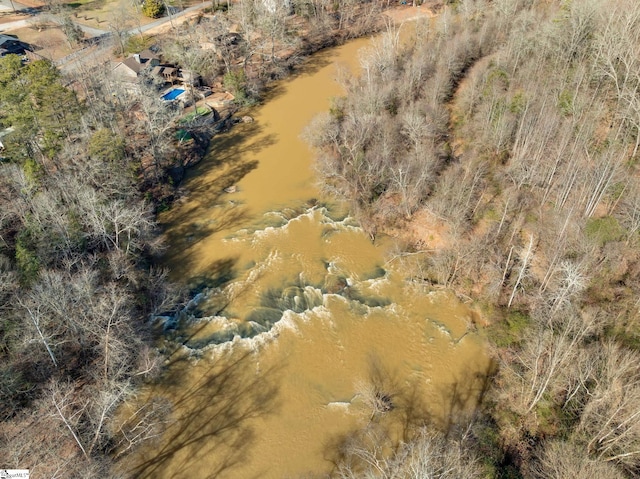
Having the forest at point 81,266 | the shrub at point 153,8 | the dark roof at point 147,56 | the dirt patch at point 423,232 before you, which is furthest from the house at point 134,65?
the dirt patch at point 423,232

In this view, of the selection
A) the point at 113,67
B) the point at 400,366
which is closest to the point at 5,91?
the point at 113,67

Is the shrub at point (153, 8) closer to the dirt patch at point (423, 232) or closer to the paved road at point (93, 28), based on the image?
the paved road at point (93, 28)

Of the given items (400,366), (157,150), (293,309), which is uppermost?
(157,150)

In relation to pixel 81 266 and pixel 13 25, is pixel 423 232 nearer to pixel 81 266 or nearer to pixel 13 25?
pixel 81 266

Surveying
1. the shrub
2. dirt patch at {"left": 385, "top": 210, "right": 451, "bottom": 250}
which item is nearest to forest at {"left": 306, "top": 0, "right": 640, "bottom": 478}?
dirt patch at {"left": 385, "top": 210, "right": 451, "bottom": 250}

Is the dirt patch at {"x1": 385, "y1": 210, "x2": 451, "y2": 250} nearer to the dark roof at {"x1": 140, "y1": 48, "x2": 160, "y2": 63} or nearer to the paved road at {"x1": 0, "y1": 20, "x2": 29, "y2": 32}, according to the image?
the dark roof at {"x1": 140, "y1": 48, "x2": 160, "y2": 63}

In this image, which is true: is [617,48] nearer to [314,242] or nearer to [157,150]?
[314,242]

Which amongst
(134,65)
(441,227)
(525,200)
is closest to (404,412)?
(441,227)
